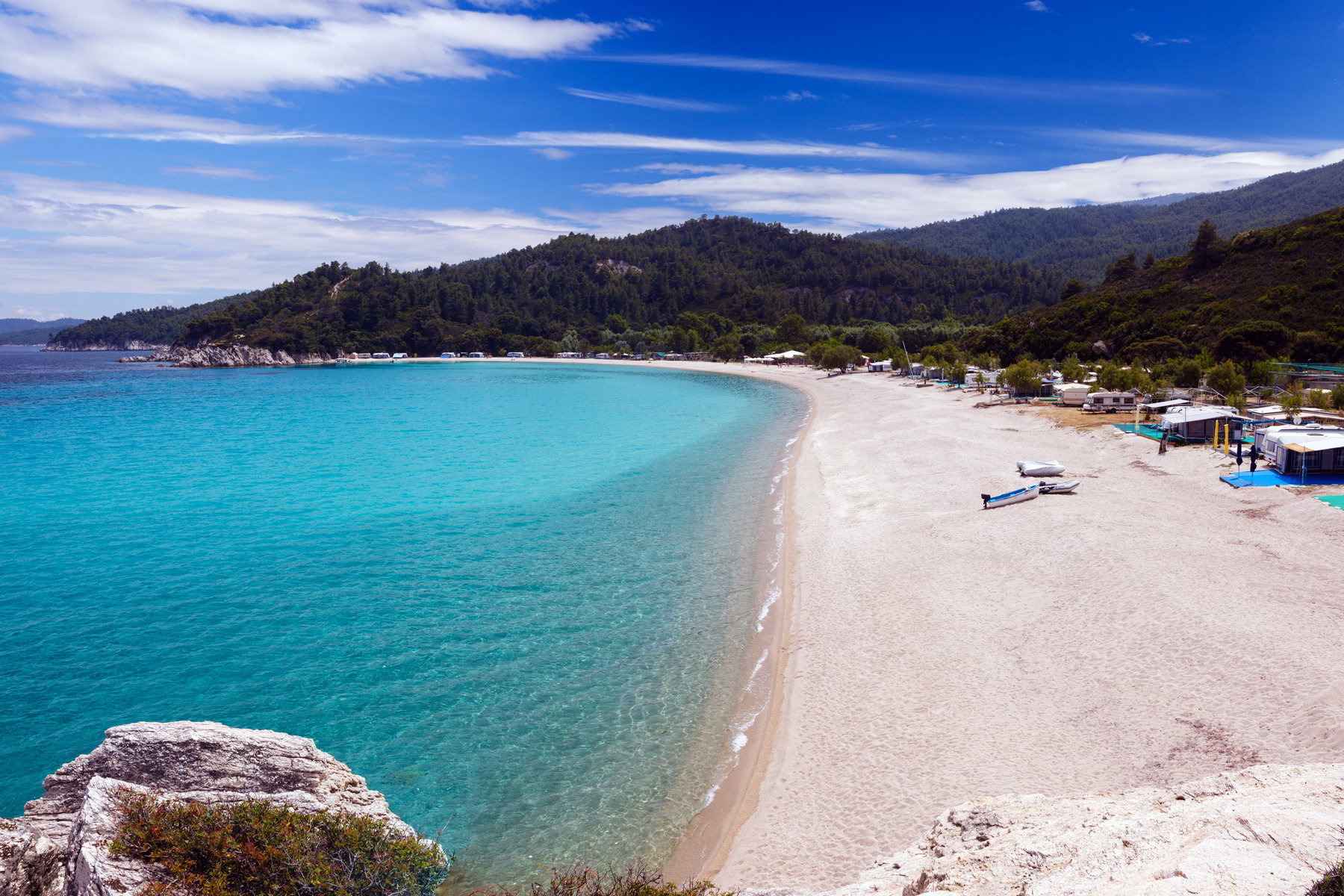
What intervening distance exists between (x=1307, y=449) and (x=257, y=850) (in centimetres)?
2957

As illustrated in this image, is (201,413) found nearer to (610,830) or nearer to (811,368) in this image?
(610,830)

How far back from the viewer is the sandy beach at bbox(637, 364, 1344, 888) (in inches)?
390

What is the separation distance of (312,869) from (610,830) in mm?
4397

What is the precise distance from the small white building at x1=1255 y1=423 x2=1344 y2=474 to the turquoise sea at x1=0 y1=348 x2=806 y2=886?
17.4 meters

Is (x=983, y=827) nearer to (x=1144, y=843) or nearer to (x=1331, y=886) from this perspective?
(x=1144, y=843)

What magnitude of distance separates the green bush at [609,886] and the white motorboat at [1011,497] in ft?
60.0

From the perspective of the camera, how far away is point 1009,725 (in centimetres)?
1136

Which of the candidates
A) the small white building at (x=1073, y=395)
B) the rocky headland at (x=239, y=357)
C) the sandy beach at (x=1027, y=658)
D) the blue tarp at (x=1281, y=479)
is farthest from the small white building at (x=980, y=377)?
the rocky headland at (x=239, y=357)

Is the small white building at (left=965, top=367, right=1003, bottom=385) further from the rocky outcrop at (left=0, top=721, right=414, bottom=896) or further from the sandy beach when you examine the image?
the rocky outcrop at (left=0, top=721, right=414, bottom=896)

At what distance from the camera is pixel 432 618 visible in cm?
1695

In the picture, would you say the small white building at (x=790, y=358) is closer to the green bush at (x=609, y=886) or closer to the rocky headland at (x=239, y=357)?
the rocky headland at (x=239, y=357)

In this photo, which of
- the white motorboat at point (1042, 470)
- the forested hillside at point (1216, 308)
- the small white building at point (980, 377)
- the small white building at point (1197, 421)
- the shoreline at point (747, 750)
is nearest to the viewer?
the shoreline at point (747, 750)

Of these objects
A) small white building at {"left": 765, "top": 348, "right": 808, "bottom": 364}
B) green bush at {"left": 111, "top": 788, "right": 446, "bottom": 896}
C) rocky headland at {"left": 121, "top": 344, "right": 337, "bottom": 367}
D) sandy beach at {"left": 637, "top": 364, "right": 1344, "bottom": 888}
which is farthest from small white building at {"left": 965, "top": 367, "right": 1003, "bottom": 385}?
rocky headland at {"left": 121, "top": 344, "right": 337, "bottom": 367}

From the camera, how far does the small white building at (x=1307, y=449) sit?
23391 mm
